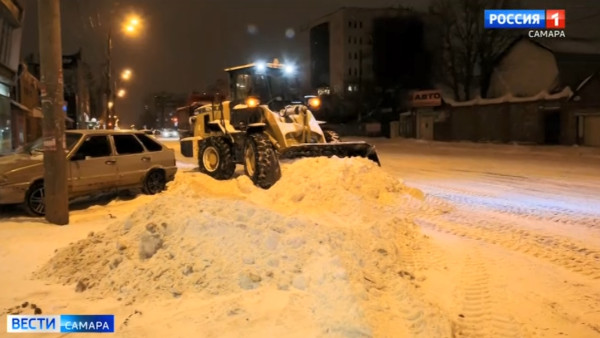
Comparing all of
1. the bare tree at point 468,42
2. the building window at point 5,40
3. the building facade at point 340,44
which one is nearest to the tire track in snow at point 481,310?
the building window at point 5,40

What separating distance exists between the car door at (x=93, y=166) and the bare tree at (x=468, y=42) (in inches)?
1647

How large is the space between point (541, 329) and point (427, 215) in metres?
4.91

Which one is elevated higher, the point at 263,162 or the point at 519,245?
the point at 263,162

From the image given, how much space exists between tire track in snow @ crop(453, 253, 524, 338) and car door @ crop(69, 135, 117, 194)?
24.7 ft

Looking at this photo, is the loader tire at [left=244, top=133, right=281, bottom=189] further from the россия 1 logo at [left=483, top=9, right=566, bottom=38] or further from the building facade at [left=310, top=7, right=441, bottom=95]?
the building facade at [left=310, top=7, right=441, bottom=95]

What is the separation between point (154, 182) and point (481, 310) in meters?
8.71

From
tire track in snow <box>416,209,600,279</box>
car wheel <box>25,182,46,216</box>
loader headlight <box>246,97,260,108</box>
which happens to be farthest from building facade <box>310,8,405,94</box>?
car wheel <box>25,182,46,216</box>

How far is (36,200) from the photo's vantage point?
9.77 meters

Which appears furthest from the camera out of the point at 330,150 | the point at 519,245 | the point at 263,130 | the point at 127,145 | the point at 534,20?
the point at 534,20

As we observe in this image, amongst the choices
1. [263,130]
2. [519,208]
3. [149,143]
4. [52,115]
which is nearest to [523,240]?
[519,208]

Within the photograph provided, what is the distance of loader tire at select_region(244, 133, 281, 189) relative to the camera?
1213cm

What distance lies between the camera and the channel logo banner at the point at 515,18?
4091 cm

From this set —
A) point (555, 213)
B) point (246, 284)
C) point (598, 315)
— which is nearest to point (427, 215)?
point (555, 213)

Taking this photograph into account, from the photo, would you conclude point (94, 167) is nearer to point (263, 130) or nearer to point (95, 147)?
point (95, 147)
